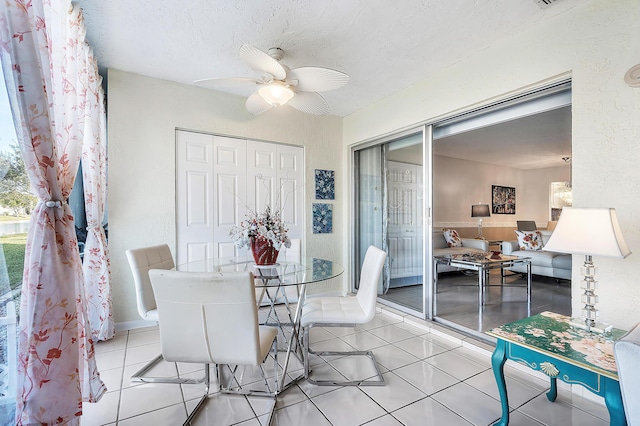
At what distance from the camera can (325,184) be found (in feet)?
13.8

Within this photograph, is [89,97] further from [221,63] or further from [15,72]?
[15,72]

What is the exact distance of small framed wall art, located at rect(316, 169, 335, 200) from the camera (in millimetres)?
4145

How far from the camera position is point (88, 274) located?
2490 millimetres

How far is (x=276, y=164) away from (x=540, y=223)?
6.12 meters

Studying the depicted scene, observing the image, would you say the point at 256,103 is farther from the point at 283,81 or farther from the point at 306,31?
the point at 306,31

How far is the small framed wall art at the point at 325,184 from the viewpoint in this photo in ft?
13.6

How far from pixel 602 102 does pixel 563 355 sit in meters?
1.60

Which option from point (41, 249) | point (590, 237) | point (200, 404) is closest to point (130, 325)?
point (200, 404)

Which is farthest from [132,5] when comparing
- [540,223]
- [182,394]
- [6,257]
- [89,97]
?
[540,223]

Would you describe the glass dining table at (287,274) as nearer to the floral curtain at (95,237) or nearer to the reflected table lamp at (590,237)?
the floral curtain at (95,237)

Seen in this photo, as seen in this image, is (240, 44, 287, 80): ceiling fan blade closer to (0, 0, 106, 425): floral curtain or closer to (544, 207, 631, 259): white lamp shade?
(0, 0, 106, 425): floral curtain

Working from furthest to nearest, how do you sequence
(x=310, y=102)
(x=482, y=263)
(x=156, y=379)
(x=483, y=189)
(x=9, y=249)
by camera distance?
1. (x=483, y=189)
2. (x=482, y=263)
3. (x=310, y=102)
4. (x=156, y=379)
5. (x=9, y=249)

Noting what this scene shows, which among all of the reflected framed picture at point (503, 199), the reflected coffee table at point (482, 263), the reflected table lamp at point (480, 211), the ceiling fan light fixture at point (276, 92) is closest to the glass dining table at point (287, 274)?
the ceiling fan light fixture at point (276, 92)

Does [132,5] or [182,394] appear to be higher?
[132,5]
